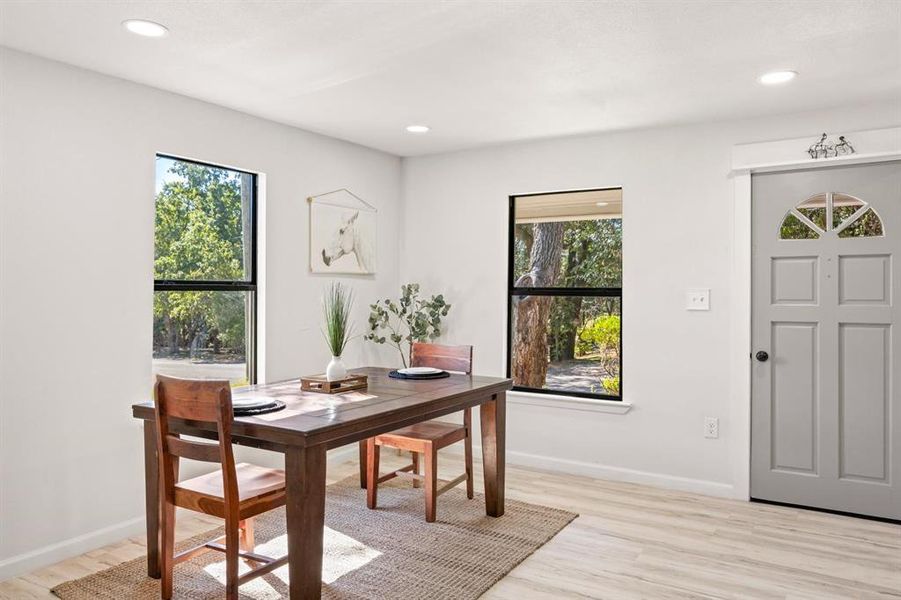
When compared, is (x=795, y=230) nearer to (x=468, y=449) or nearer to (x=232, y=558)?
(x=468, y=449)

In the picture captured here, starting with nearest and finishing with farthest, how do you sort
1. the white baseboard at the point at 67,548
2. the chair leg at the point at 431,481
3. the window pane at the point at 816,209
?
1. the white baseboard at the point at 67,548
2. the chair leg at the point at 431,481
3. the window pane at the point at 816,209

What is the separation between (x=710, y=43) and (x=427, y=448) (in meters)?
2.28

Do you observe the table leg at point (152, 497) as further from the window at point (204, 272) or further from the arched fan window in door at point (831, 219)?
the arched fan window in door at point (831, 219)

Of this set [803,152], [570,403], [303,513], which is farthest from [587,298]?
[303,513]

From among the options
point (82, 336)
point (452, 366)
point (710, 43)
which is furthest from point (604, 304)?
point (82, 336)

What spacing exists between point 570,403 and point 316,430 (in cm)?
256

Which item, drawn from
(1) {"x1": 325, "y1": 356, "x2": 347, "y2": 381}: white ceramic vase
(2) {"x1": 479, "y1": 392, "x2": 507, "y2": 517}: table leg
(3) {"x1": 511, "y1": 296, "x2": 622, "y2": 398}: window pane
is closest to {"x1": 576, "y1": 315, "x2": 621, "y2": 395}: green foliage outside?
(3) {"x1": 511, "y1": 296, "x2": 622, "y2": 398}: window pane

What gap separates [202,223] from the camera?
3721 mm

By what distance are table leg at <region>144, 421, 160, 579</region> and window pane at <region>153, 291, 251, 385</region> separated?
33.5 inches

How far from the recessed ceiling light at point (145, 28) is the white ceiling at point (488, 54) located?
4cm

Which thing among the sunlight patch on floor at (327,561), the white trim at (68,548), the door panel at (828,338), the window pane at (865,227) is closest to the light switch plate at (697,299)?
the door panel at (828,338)

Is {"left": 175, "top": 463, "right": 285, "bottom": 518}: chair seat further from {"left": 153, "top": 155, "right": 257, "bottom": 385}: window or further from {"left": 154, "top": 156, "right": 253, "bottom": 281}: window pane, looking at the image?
{"left": 154, "top": 156, "right": 253, "bottom": 281}: window pane

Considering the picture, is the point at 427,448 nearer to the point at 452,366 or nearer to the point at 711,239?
A: the point at 452,366

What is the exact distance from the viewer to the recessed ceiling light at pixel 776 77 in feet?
10.1
